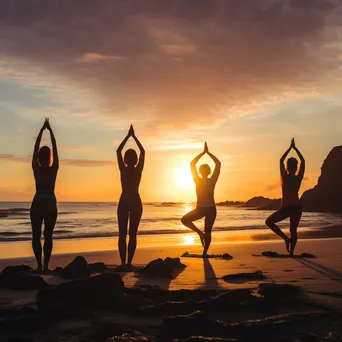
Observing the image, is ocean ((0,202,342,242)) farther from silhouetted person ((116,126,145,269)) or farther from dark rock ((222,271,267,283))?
dark rock ((222,271,267,283))

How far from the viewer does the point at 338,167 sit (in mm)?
80812

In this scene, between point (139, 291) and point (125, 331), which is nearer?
point (125, 331)

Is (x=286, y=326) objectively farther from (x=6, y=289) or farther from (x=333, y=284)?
(x=6, y=289)

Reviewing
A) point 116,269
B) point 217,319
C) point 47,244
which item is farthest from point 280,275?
point 47,244

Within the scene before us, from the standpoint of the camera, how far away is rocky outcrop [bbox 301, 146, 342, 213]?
251 feet

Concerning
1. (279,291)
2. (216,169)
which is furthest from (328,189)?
(279,291)

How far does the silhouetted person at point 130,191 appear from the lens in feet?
27.8

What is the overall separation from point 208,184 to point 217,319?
582 cm

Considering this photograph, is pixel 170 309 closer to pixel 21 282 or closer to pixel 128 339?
pixel 128 339

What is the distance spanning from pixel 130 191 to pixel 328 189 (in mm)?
76527

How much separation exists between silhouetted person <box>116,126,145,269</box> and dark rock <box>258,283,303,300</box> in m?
3.27

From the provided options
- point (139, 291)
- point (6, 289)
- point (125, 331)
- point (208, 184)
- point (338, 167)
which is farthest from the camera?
point (338, 167)

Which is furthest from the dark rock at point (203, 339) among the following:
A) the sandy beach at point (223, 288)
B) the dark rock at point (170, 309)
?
the dark rock at point (170, 309)

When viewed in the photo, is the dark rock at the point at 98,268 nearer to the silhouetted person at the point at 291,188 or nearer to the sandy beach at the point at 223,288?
the sandy beach at the point at 223,288
